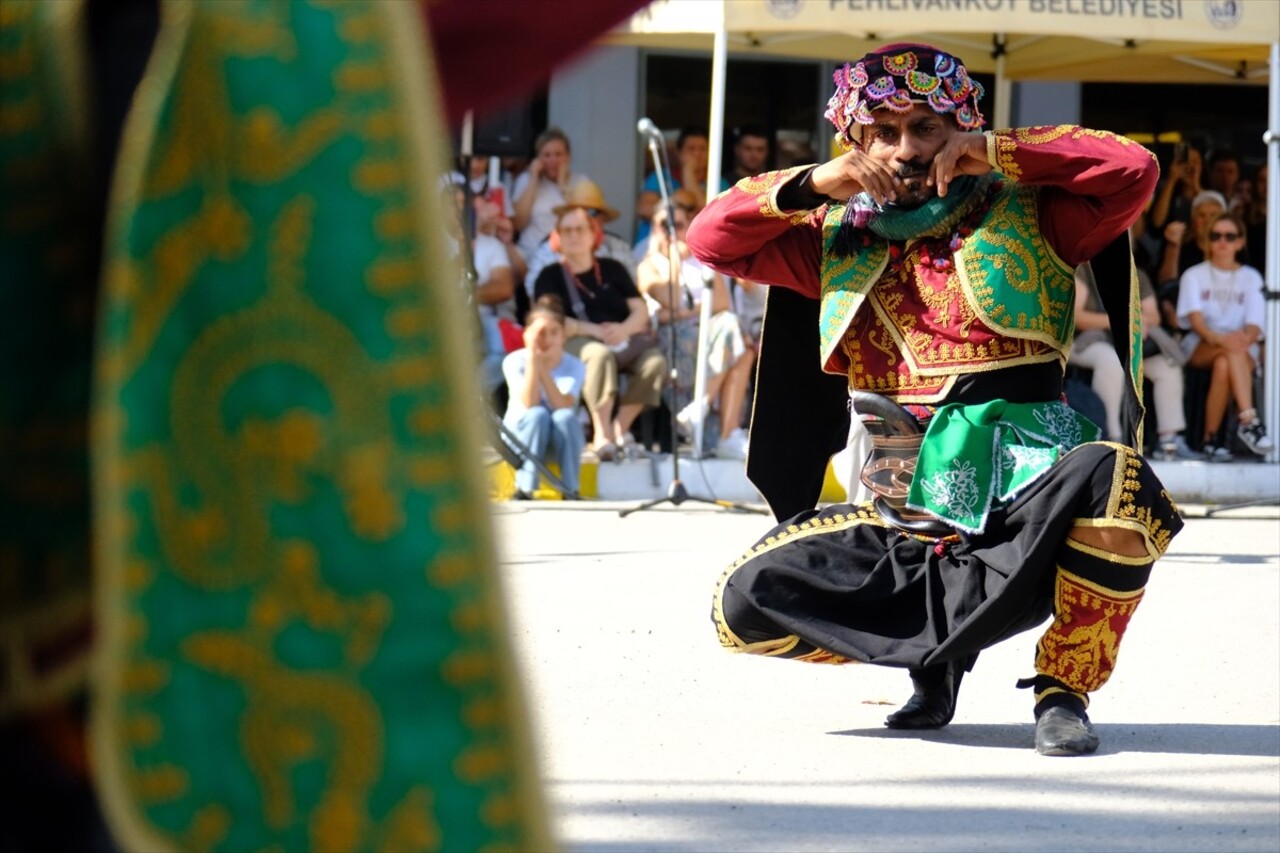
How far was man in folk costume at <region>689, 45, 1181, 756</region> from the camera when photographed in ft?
14.2

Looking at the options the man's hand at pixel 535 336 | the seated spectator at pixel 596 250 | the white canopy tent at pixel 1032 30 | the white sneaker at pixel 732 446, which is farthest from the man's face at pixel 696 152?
the man's hand at pixel 535 336

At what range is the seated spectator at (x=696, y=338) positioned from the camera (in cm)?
1052

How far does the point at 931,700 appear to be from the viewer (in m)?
4.74

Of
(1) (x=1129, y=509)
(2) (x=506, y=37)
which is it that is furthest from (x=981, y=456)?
(2) (x=506, y=37)

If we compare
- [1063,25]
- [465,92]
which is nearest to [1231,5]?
[1063,25]

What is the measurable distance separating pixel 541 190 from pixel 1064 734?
7320 mm

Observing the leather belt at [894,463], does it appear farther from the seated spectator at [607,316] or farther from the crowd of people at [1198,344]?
the crowd of people at [1198,344]

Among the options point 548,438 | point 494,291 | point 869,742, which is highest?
point 494,291

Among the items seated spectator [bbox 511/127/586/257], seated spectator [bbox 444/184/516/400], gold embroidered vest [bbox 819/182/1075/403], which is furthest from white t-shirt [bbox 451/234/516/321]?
gold embroidered vest [bbox 819/182/1075/403]

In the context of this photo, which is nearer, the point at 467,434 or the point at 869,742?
the point at 467,434

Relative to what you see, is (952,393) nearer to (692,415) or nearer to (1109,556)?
(1109,556)

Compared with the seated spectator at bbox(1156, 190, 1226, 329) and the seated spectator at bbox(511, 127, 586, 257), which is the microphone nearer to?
the seated spectator at bbox(511, 127, 586, 257)

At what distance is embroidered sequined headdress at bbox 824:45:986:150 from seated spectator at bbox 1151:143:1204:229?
830 cm

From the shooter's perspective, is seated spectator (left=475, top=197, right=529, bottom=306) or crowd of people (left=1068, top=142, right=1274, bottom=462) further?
crowd of people (left=1068, top=142, right=1274, bottom=462)
